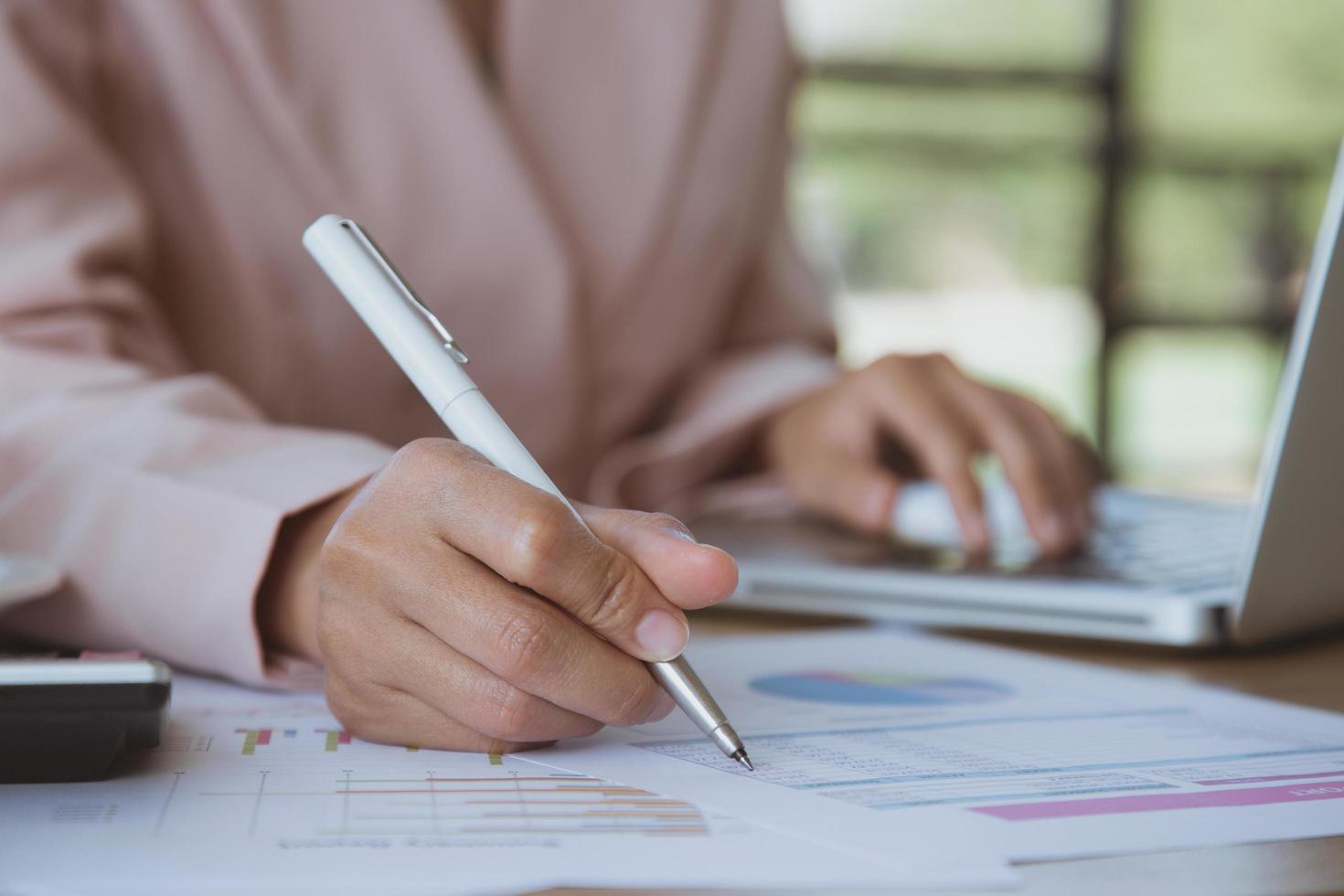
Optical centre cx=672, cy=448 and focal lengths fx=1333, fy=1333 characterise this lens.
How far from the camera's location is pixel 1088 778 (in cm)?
35

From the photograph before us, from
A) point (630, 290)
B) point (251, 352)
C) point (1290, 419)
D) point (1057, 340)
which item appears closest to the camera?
point (1290, 419)

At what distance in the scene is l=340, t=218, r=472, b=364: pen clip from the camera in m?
0.41

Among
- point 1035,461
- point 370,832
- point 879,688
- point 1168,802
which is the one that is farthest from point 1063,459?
point 370,832

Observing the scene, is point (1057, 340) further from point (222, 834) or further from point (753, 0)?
point (222, 834)

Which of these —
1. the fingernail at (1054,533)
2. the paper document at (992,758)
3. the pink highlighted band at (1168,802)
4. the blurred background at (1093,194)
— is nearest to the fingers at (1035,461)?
the fingernail at (1054,533)

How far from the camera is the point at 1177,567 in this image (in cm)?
60

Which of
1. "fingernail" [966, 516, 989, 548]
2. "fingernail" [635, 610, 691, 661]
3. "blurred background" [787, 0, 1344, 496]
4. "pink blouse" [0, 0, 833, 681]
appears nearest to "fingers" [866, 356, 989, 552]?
"fingernail" [966, 516, 989, 548]

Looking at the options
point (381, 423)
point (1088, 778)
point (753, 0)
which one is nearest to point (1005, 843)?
point (1088, 778)

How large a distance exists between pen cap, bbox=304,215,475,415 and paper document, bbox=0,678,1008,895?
0.11 meters

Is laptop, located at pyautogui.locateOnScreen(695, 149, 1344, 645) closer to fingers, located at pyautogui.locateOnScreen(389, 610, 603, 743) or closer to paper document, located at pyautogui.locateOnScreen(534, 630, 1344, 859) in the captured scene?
paper document, located at pyautogui.locateOnScreen(534, 630, 1344, 859)

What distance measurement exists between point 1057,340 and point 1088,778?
3252 millimetres

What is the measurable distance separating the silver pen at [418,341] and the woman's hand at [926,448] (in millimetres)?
330

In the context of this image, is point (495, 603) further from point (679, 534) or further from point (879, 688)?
point (879, 688)

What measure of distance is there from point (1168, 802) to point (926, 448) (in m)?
0.37
